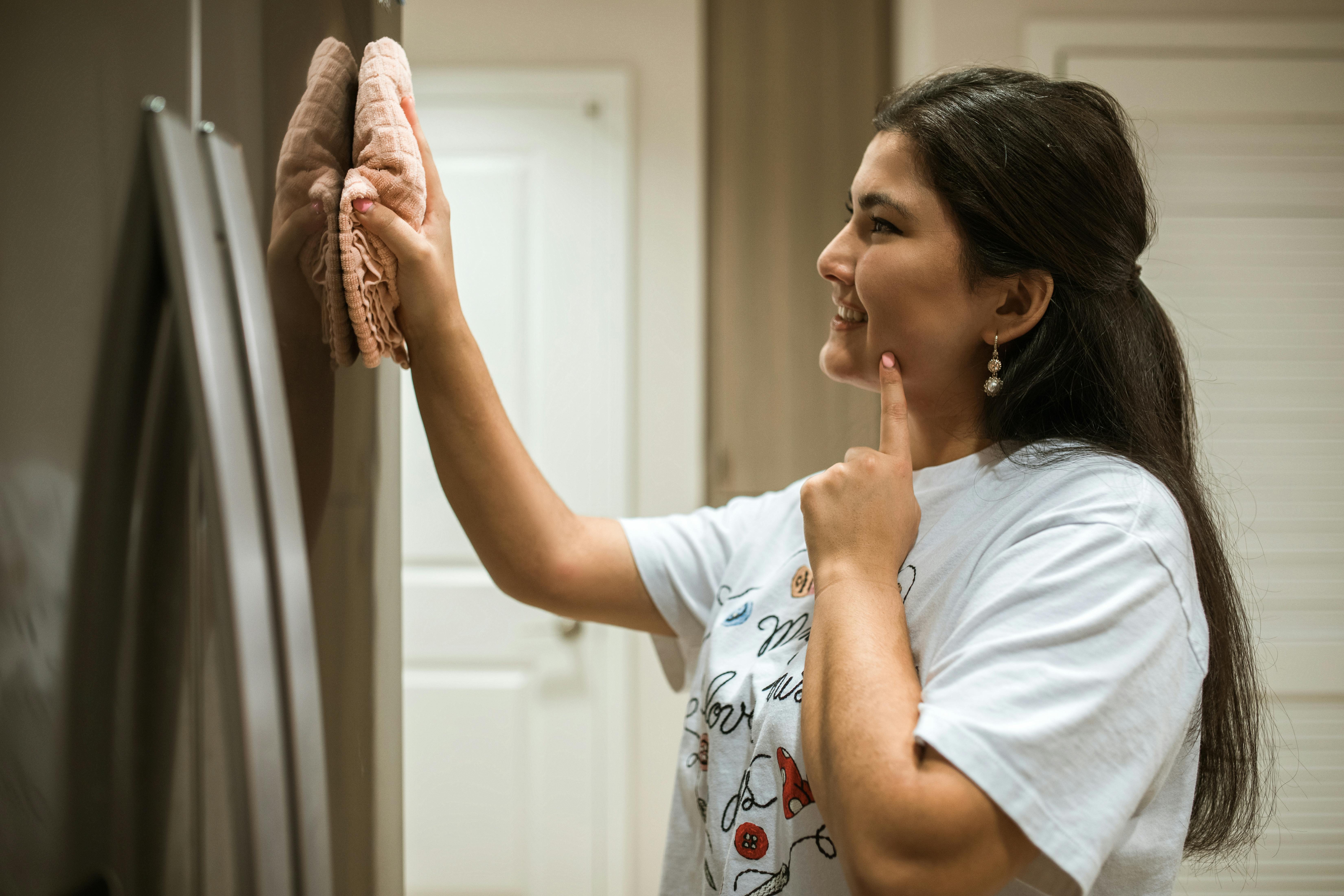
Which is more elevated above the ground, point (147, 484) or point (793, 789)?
point (147, 484)

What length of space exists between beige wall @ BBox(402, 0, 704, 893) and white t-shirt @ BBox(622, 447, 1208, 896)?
3.37 feet

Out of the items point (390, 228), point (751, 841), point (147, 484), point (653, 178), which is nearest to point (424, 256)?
point (390, 228)

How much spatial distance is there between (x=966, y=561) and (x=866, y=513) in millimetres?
89

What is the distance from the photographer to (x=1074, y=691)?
1.86ft

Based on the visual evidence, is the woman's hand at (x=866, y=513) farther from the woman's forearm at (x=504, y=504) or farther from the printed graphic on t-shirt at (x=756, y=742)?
the woman's forearm at (x=504, y=504)

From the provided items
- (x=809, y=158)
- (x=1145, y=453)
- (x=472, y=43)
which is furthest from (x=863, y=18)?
(x=1145, y=453)

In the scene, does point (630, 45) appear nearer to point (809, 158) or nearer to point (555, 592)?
point (809, 158)

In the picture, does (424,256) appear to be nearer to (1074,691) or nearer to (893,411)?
(893,411)

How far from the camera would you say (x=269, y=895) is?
0.41 metres

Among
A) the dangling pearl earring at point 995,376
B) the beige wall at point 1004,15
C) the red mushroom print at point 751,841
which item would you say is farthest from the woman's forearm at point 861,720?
the beige wall at point 1004,15

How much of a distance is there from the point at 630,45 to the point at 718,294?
58 cm

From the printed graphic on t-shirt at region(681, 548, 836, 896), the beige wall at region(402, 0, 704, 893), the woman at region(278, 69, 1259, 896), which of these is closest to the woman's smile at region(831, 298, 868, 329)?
the woman at region(278, 69, 1259, 896)

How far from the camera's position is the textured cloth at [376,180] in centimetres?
61

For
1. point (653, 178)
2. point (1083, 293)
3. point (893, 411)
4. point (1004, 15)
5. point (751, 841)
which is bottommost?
point (751, 841)
